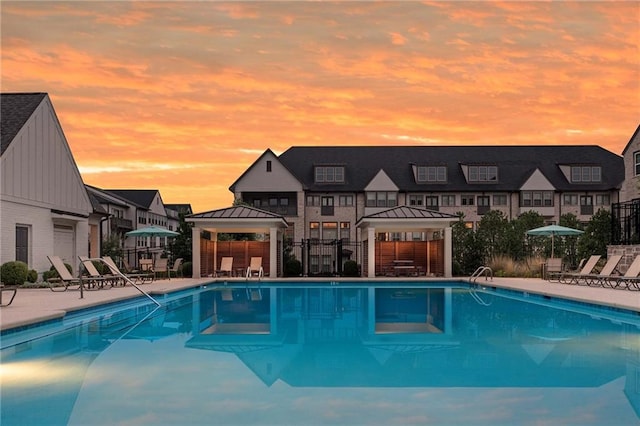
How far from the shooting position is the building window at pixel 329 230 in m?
46.7

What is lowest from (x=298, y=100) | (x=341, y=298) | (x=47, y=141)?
(x=341, y=298)

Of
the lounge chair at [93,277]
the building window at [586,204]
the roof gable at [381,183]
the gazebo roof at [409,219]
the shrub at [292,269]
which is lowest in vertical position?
the shrub at [292,269]

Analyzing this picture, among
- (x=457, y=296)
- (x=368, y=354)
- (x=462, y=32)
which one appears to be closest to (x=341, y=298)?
(x=457, y=296)

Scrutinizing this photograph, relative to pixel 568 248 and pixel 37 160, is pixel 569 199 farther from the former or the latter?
pixel 37 160

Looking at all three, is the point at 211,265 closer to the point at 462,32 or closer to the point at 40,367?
the point at 462,32

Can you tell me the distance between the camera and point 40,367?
28.0ft

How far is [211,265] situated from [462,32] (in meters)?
16.5

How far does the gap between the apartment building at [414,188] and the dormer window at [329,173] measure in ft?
0.24

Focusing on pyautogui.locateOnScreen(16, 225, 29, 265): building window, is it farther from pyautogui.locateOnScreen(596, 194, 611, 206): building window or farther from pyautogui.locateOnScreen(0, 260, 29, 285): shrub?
pyautogui.locateOnScreen(596, 194, 611, 206): building window

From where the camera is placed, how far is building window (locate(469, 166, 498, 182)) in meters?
47.9

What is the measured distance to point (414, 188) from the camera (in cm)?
A: 4731

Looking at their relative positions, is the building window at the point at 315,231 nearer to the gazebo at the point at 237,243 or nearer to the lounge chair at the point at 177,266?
the gazebo at the point at 237,243

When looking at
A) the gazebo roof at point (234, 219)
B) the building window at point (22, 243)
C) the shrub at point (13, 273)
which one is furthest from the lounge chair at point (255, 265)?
the shrub at point (13, 273)

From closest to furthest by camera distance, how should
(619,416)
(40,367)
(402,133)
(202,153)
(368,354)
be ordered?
(619,416), (40,367), (368,354), (202,153), (402,133)
